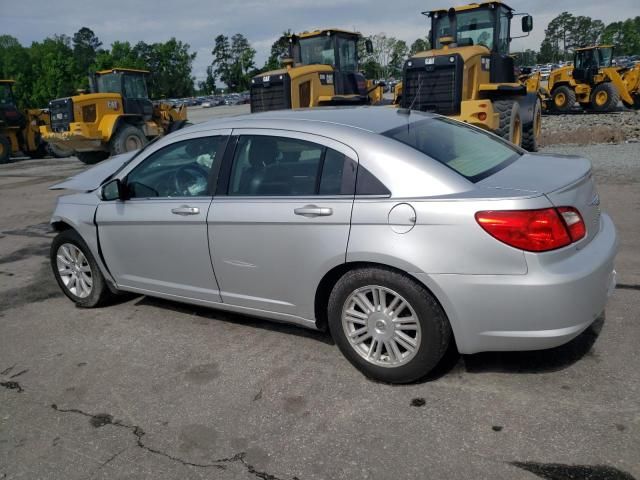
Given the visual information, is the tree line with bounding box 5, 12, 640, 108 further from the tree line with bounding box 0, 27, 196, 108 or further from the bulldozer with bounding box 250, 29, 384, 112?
the bulldozer with bounding box 250, 29, 384, 112

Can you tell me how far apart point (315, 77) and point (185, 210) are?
11074mm

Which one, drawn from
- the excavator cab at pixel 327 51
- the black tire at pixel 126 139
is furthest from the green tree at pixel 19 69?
the excavator cab at pixel 327 51

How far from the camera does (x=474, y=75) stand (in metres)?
11.0

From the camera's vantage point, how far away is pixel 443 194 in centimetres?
304

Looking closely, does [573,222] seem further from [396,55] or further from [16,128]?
[396,55]

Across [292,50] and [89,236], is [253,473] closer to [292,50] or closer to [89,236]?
[89,236]

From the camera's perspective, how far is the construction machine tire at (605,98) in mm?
22859

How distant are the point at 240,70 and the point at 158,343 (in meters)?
122

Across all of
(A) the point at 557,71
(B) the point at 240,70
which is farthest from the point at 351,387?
(B) the point at 240,70

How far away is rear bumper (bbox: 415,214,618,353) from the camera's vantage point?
285 cm

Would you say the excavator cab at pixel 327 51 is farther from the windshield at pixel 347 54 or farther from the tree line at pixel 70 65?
the tree line at pixel 70 65

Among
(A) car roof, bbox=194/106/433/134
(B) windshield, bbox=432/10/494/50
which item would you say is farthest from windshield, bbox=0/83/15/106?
(A) car roof, bbox=194/106/433/134

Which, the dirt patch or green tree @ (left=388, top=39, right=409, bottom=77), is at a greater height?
green tree @ (left=388, top=39, right=409, bottom=77)

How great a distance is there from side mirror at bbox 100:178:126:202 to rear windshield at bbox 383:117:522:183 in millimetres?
2151
